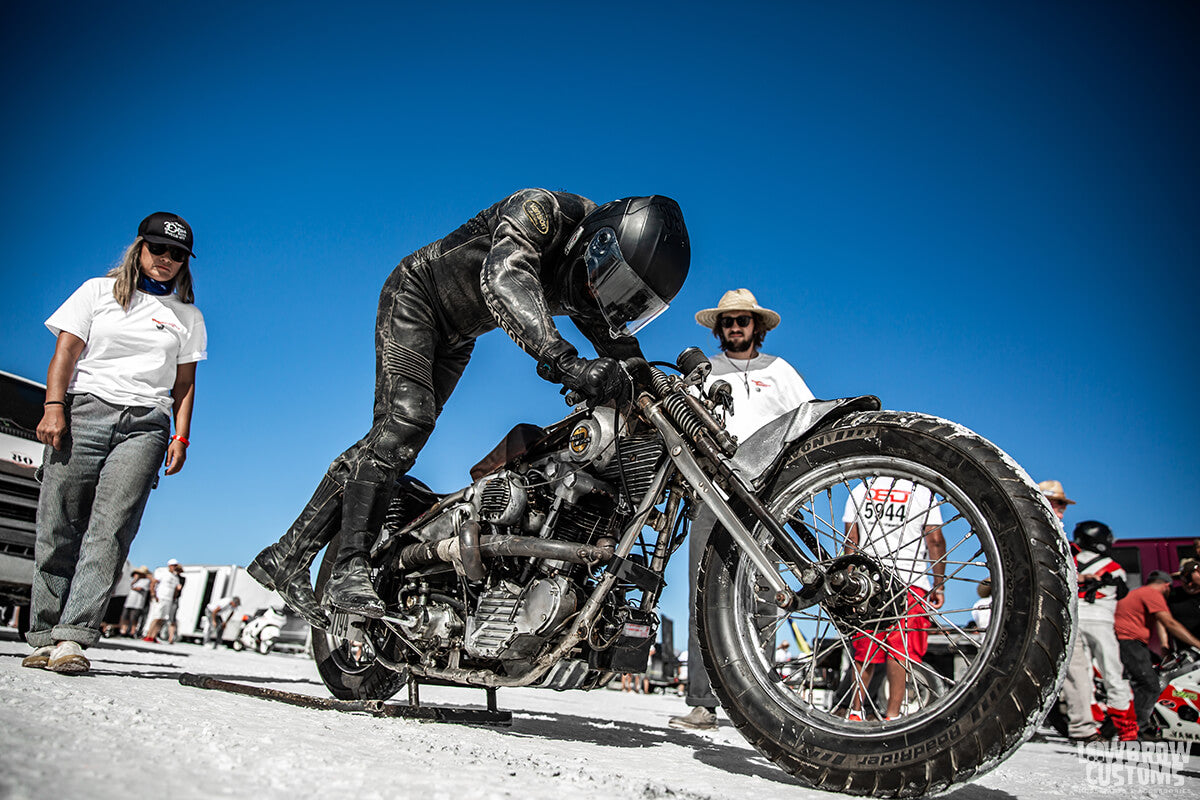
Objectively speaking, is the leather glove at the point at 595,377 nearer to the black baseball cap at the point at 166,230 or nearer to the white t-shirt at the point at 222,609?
the black baseball cap at the point at 166,230

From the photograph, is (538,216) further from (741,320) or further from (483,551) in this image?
(741,320)

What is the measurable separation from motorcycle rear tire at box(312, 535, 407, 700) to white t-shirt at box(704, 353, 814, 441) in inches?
82.7

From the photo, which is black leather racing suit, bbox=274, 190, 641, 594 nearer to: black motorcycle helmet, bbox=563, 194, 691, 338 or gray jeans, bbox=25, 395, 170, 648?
black motorcycle helmet, bbox=563, 194, 691, 338

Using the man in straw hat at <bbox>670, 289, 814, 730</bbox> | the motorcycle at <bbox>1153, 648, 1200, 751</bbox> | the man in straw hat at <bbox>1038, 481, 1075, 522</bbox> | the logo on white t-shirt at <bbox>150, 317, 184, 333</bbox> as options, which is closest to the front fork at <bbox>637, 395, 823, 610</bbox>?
the man in straw hat at <bbox>670, 289, 814, 730</bbox>

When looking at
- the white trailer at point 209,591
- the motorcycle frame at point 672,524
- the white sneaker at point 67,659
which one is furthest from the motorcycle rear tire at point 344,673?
the white trailer at point 209,591

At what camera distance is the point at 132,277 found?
12.8 feet

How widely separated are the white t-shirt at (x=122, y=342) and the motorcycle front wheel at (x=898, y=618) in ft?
9.97

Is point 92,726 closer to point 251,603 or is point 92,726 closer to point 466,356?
point 466,356

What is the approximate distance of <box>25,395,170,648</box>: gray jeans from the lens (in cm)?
349

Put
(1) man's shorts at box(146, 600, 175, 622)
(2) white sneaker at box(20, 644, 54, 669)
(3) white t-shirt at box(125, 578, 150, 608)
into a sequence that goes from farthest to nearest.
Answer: (1) man's shorts at box(146, 600, 175, 622), (3) white t-shirt at box(125, 578, 150, 608), (2) white sneaker at box(20, 644, 54, 669)

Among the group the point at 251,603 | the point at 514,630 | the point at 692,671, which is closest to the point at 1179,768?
the point at 692,671

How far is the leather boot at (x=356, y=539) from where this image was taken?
9.98 ft

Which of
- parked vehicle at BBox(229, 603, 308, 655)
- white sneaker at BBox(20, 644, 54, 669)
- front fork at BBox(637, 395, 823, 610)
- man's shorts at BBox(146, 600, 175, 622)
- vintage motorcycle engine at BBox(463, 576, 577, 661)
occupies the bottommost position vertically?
parked vehicle at BBox(229, 603, 308, 655)

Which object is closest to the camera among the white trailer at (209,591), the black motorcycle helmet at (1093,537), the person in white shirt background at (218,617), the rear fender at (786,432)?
the rear fender at (786,432)
